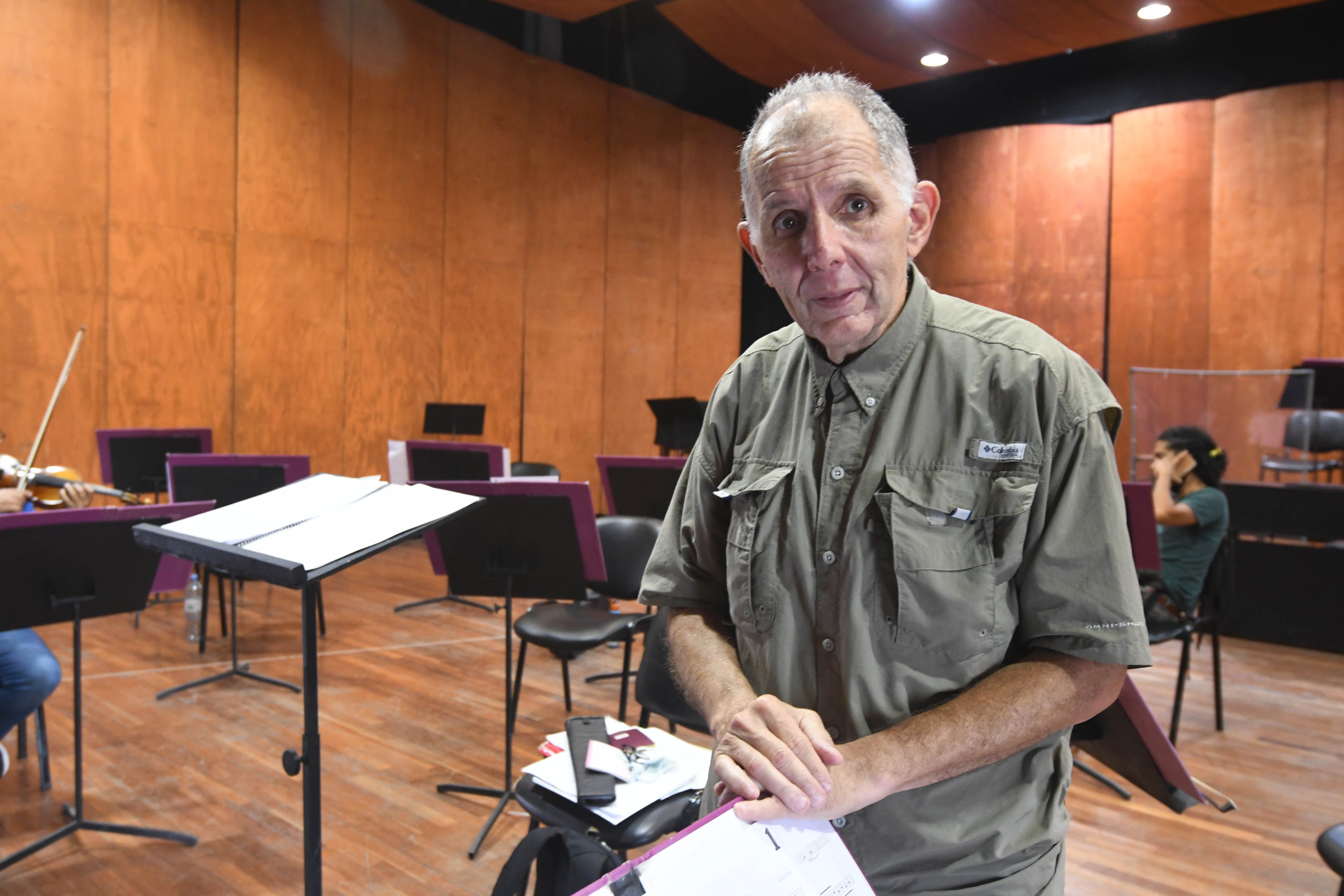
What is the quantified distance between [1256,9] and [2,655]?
9.08 metres

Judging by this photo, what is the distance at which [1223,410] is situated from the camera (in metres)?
7.64

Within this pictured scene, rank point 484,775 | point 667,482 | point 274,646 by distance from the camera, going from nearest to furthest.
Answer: point 484,775 → point 667,482 → point 274,646

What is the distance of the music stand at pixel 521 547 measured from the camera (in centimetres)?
310

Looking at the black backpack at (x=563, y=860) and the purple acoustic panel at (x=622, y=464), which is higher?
the purple acoustic panel at (x=622, y=464)

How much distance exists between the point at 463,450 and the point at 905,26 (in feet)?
18.3

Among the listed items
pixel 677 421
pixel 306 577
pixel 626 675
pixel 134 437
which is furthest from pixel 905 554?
pixel 677 421

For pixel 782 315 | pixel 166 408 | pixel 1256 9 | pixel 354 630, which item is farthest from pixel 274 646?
pixel 1256 9

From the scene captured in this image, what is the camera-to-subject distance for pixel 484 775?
349cm

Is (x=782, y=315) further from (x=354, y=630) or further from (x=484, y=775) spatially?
(x=484, y=775)

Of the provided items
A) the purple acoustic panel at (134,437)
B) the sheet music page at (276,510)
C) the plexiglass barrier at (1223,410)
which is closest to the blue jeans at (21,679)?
the sheet music page at (276,510)

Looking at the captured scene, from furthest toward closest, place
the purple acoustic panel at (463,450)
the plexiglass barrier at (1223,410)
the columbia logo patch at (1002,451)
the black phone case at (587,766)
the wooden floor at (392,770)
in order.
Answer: the plexiglass barrier at (1223,410) < the purple acoustic panel at (463,450) < the wooden floor at (392,770) < the black phone case at (587,766) < the columbia logo patch at (1002,451)

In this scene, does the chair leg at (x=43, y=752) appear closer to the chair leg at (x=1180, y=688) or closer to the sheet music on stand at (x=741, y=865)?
the sheet music on stand at (x=741, y=865)

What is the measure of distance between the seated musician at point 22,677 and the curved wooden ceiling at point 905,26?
20.8ft

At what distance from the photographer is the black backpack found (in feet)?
4.82
